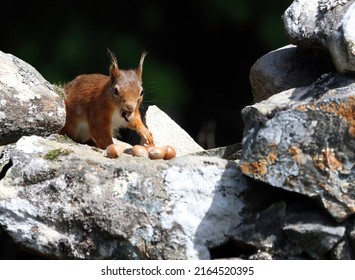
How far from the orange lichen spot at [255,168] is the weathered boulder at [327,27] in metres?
0.47

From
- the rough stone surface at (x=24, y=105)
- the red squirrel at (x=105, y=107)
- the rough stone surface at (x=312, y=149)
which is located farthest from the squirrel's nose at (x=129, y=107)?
the rough stone surface at (x=312, y=149)

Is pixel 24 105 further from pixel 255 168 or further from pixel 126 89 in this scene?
pixel 255 168

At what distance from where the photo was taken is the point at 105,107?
4996 mm

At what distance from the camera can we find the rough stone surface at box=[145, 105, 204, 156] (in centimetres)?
484

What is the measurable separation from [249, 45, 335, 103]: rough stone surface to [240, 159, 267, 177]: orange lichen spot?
29.5 inches

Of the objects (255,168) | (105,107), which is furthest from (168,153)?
(105,107)

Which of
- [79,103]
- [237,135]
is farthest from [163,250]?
[237,135]

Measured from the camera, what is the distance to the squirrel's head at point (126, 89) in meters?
4.83

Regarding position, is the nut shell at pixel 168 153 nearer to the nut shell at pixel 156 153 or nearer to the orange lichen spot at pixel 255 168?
the nut shell at pixel 156 153

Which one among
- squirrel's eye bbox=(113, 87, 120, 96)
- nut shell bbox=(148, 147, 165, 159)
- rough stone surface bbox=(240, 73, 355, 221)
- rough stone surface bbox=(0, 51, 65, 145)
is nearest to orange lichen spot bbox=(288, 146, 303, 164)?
rough stone surface bbox=(240, 73, 355, 221)

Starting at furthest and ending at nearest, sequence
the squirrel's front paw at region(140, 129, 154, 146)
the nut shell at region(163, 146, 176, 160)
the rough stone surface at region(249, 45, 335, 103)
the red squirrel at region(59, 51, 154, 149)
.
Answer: the red squirrel at region(59, 51, 154, 149) < the squirrel's front paw at region(140, 129, 154, 146) < the rough stone surface at region(249, 45, 335, 103) < the nut shell at region(163, 146, 176, 160)

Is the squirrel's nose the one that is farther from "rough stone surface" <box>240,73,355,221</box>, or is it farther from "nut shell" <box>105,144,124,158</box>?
"rough stone surface" <box>240,73,355,221</box>

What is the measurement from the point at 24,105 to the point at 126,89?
847mm

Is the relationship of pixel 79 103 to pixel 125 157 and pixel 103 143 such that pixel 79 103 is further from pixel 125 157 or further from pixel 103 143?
pixel 125 157
